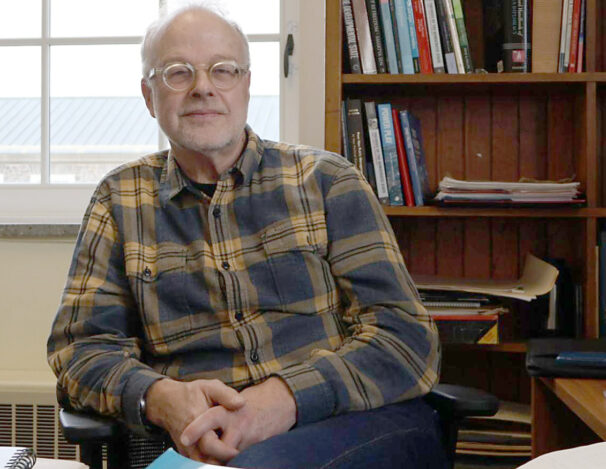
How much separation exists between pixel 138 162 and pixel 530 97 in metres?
1.07

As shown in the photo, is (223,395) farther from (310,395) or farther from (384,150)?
(384,150)

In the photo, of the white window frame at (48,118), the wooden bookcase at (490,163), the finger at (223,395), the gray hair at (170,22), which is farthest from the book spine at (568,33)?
the finger at (223,395)

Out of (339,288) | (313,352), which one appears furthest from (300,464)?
(339,288)

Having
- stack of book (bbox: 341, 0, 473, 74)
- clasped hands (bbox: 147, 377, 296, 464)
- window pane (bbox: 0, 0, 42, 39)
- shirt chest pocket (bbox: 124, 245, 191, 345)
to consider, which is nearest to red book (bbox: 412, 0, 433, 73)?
stack of book (bbox: 341, 0, 473, 74)

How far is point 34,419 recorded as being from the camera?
80.3 inches

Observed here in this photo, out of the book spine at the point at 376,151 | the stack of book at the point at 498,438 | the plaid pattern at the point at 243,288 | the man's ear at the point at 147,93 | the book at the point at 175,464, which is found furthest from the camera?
the book spine at the point at 376,151

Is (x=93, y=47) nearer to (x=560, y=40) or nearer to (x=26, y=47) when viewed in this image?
(x=26, y=47)

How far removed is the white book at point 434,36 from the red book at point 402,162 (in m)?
0.15

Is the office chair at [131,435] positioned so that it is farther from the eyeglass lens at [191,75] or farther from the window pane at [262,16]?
the window pane at [262,16]

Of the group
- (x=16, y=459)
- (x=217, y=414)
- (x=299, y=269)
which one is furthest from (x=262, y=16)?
(x=16, y=459)

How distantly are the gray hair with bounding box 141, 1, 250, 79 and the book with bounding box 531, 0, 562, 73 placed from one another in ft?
2.39

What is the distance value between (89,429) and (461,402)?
59 cm

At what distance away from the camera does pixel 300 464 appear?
1100 mm

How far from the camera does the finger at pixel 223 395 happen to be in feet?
4.06
